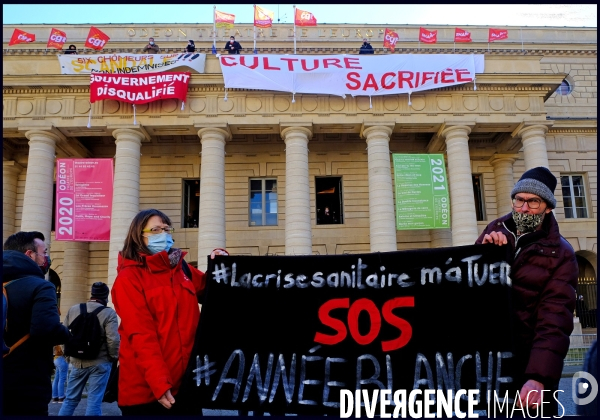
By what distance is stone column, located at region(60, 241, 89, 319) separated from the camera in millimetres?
21453

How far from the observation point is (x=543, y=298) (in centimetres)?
358

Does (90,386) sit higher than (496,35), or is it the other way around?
(496,35)

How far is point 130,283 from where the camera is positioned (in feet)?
12.4

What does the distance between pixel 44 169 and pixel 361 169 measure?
44.9 feet

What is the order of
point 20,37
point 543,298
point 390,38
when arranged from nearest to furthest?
1. point 543,298
2. point 390,38
3. point 20,37

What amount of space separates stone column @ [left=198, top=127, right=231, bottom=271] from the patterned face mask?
590 inches

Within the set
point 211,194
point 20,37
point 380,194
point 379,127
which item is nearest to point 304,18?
point 379,127

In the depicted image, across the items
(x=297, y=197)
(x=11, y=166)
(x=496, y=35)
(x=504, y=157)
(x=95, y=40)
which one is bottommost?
(x=297, y=197)

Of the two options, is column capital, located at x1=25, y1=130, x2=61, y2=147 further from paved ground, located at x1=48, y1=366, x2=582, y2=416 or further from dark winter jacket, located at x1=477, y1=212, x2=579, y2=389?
dark winter jacket, located at x1=477, y1=212, x2=579, y2=389

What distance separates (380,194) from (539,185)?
15507 mm

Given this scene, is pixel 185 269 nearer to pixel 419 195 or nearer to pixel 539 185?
pixel 539 185

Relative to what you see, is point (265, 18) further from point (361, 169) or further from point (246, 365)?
point (246, 365)

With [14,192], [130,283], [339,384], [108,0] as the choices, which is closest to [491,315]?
[339,384]

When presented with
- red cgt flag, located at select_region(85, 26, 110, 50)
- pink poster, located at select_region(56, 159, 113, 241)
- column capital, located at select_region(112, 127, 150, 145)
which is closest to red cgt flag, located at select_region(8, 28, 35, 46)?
red cgt flag, located at select_region(85, 26, 110, 50)
